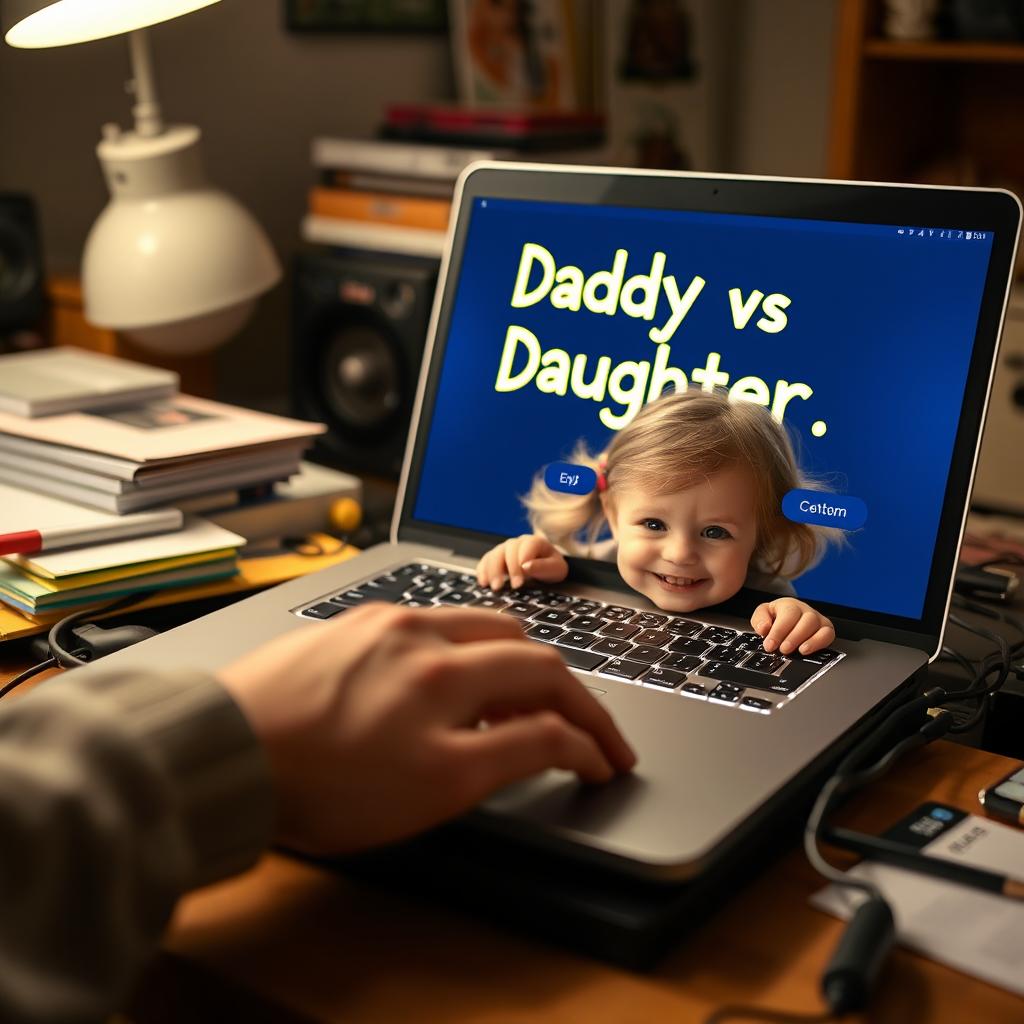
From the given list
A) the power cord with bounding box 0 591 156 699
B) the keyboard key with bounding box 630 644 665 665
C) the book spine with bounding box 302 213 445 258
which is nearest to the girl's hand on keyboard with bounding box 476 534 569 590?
the keyboard key with bounding box 630 644 665 665

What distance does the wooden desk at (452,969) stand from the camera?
0.46 metres

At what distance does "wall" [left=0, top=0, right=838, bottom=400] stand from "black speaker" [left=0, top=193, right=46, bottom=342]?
188 mm

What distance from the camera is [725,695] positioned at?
2.08ft

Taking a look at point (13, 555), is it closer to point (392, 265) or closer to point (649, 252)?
point (649, 252)

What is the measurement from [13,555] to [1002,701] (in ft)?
2.09

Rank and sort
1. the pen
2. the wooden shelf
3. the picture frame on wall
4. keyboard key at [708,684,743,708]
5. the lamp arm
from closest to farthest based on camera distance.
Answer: the pen, keyboard key at [708,684,743,708], the lamp arm, the picture frame on wall, the wooden shelf

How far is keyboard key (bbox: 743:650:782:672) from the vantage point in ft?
2.19

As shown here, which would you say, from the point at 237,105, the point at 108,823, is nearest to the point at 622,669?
the point at 108,823

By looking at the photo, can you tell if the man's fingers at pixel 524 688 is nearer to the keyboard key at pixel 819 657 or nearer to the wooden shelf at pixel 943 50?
the keyboard key at pixel 819 657

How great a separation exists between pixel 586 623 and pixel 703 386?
0.16 m

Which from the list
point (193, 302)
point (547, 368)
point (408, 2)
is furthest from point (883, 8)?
point (547, 368)

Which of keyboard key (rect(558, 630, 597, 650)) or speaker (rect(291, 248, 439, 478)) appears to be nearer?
keyboard key (rect(558, 630, 597, 650))

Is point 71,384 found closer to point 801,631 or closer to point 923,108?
point 801,631

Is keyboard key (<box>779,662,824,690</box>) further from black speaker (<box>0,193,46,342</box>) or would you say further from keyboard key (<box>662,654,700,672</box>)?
black speaker (<box>0,193,46,342</box>)
